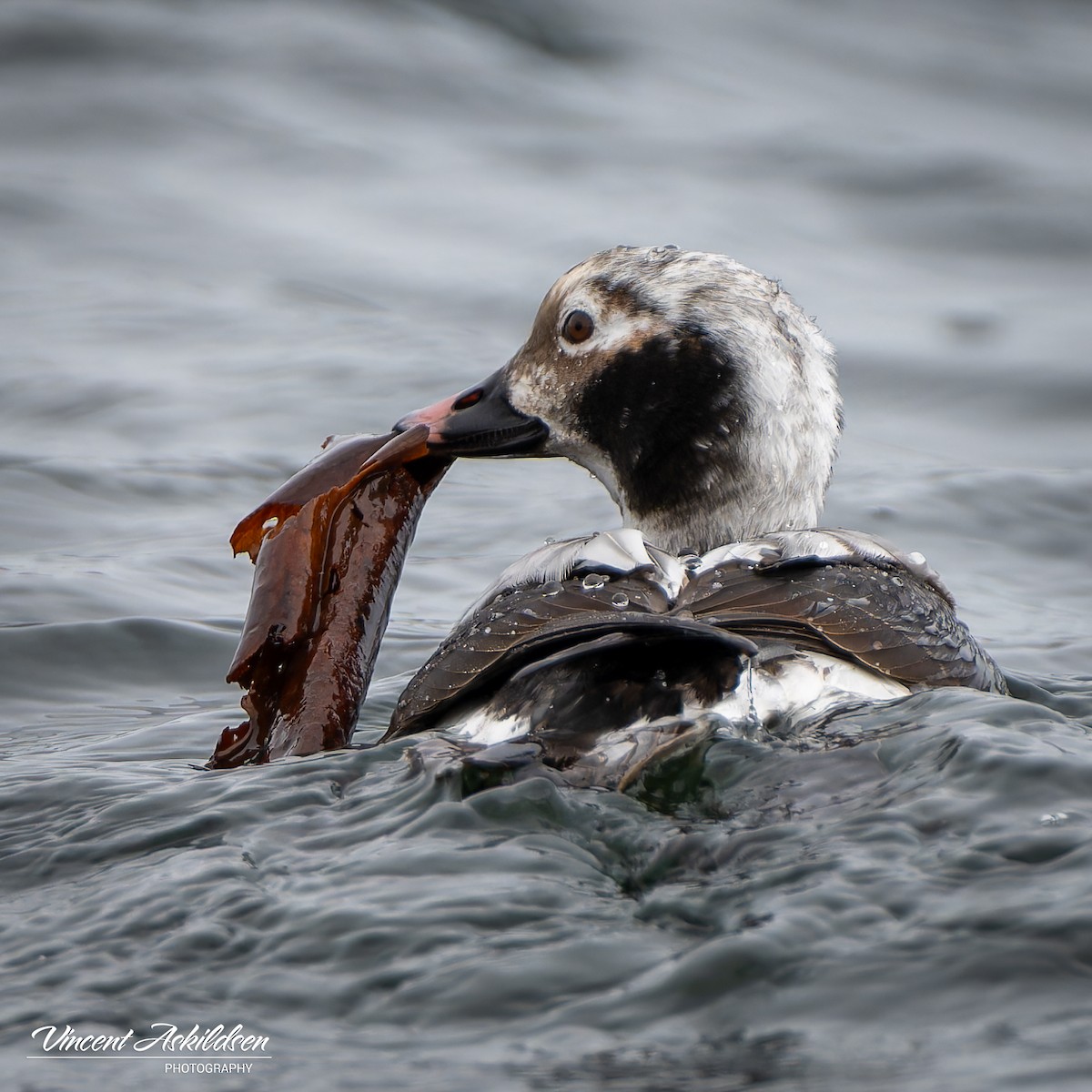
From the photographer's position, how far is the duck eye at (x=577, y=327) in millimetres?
4938

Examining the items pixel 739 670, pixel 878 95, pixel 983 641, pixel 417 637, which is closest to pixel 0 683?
pixel 417 637

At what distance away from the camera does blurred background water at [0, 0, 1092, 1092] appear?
2727mm

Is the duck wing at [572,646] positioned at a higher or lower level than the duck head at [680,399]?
lower

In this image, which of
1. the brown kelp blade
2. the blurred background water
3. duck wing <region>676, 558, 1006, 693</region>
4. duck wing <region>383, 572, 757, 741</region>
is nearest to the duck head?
the brown kelp blade

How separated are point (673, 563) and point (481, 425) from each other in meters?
1.07

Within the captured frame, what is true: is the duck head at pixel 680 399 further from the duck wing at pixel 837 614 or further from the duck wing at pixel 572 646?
the duck wing at pixel 572 646

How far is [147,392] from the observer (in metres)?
9.50

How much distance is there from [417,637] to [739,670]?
299 centimetres

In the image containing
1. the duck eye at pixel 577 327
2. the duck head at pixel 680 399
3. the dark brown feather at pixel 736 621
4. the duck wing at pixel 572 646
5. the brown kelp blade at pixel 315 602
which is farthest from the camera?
the duck eye at pixel 577 327

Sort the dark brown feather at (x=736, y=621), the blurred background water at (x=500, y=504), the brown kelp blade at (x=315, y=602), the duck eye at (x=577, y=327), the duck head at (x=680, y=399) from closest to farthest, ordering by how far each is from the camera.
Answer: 1. the blurred background water at (x=500, y=504)
2. the dark brown feather at (x=736, y=621)
3. the brown kelp blade at (x=315, y=602)
4. the duck head at (x=680, y=399)
5. the duck eye at (x=577, y=327)

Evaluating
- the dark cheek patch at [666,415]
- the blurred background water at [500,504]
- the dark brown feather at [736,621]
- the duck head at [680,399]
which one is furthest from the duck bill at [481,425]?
the blurred background water at [500,504]

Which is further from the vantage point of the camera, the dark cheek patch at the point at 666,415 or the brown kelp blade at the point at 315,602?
the dark cheek patch at the point at 666,415

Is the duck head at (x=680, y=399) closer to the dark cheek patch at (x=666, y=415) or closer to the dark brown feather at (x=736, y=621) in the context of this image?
the dark cheek patch at (x=666, y=415)

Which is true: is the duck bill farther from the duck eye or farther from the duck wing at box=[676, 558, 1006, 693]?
the duck wing at box=[676, 558, 1006, 693]
